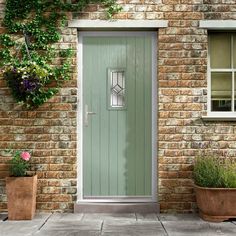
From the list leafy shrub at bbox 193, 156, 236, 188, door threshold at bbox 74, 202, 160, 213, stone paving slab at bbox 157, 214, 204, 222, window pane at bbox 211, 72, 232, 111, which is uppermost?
window pane at bbox 211, 72, 232, 111

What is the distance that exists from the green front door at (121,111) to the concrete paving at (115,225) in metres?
0.65

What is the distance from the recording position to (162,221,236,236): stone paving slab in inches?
220

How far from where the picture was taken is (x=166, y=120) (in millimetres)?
6777

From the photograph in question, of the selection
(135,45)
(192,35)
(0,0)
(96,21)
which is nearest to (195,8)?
(192,35)

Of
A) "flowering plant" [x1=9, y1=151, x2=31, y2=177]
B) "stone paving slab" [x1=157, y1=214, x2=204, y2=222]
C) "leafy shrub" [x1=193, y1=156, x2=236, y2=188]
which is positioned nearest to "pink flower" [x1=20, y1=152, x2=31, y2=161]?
"flowering plant" [x1=9, y1=151, x2=31, y2=177]

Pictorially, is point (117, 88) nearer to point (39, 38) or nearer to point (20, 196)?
point (39, 38)

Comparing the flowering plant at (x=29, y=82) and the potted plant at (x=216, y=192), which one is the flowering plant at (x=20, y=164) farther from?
the potted plant at (x=216, y=192)

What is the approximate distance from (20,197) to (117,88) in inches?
84.4

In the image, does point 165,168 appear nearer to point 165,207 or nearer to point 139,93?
point 165,207

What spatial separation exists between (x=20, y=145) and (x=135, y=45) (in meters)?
2.29

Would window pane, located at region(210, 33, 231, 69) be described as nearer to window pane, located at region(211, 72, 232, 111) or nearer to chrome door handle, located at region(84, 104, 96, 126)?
window pane, located at region(211, 72, 232, 111)

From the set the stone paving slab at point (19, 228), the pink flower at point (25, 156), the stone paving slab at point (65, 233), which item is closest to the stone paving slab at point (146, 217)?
the stone paving slab at point (65, 233)

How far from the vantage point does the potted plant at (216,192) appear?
242 inches

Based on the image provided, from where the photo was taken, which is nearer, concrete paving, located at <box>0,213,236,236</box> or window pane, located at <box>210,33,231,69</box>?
concrete paving, located at <box>0,213,236,236</box>
